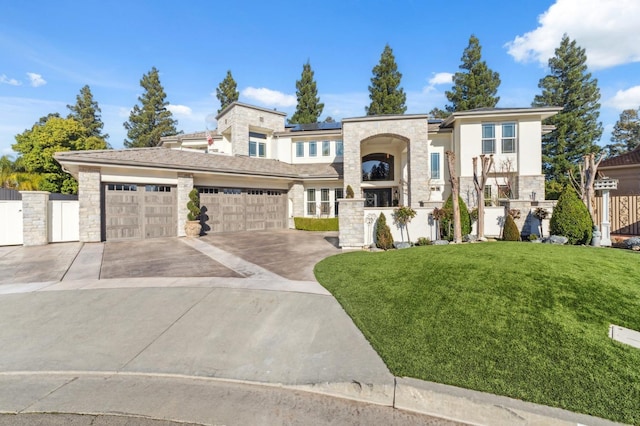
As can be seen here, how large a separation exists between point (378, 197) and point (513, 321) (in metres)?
17.4

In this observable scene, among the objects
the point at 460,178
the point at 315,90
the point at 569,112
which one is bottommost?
the point at 460,178

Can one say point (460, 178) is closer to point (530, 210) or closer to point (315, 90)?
point (530, 210)

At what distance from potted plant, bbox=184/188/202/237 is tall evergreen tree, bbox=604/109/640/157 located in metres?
55.2

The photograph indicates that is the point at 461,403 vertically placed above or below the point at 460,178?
below

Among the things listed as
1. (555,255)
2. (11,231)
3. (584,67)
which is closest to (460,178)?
(555,255)

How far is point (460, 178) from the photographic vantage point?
1688cm

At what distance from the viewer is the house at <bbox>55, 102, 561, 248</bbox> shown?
12.6 m

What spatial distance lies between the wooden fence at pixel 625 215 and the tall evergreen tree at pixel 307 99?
2867 centimetres

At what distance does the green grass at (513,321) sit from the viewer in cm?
289

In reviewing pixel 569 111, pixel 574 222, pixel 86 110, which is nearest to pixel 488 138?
pixel 574 222

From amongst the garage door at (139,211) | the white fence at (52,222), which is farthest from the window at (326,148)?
the white fence at (52,222)

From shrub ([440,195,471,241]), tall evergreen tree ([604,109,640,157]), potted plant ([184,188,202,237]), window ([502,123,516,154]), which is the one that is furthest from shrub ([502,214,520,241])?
tall evergreen tree ([604,109,640,157])

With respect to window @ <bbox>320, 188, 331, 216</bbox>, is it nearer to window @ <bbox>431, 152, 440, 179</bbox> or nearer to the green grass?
window @ <bbox>431, 152, 440, 179</bbox>

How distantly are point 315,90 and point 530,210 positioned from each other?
29804 millimetres
